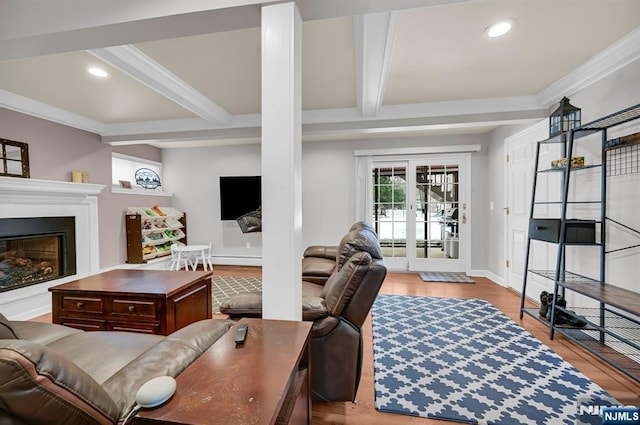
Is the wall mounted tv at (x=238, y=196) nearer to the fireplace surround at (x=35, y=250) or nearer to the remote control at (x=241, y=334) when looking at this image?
the fireplace surround at (x=35, y=250)

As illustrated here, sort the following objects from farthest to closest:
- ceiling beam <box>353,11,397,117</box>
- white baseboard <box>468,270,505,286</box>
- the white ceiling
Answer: white baseboard <box>468,270,505,286</box> → ceiling beam <box>353,11,397,117</box> → the white ceiling

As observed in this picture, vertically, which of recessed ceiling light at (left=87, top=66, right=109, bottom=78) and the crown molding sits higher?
recessed ceiling light at (left=87, top=66, right=109, bottom=78)

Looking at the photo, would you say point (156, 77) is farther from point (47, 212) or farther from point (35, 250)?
point (35, 250)

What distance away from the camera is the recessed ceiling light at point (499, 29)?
181 centimetres

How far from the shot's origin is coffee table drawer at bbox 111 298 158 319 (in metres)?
1.97

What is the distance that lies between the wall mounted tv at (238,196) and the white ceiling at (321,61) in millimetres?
1473

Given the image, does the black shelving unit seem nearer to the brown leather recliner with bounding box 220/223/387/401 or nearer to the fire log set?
the brown leather recliner with bounding box 220/223/387/401

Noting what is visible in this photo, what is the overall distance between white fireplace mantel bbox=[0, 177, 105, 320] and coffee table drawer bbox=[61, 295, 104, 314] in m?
1.28

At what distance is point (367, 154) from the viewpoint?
4.75 meters

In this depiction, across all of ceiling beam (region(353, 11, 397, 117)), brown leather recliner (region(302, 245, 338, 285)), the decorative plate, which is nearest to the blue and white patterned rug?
brown leather recliner (region(302, 245, 338, 285))

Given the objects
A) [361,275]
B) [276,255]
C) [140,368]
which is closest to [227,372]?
[140,368]

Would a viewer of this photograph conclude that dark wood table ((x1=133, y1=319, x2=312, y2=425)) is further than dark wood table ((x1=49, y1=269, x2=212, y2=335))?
No

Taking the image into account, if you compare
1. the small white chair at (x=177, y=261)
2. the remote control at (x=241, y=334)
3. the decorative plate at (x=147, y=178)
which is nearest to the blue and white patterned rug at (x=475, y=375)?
the remote control at (x=241, y=334)

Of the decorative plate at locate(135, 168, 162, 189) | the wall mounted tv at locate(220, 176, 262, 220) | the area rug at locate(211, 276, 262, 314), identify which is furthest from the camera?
the wall mounted tv at locate(220, 176, 262, 220)
